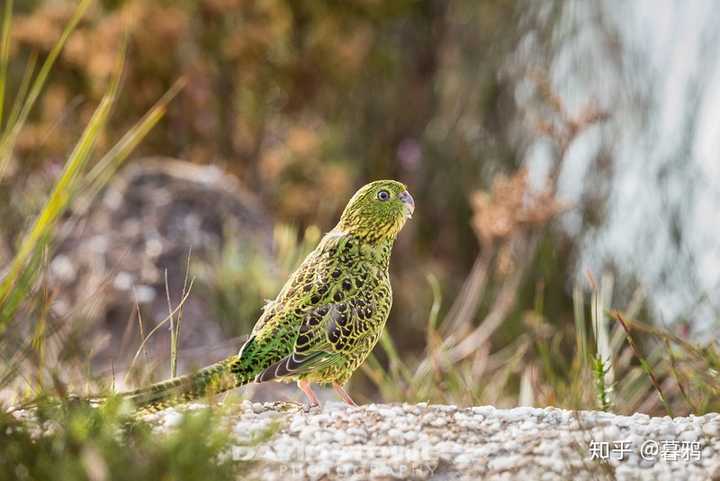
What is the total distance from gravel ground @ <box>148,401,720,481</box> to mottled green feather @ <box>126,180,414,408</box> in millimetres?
138

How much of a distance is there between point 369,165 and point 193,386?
7.11 meters

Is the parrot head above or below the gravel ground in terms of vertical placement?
above

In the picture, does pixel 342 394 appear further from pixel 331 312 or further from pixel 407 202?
pixel 407 202

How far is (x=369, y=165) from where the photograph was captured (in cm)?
983

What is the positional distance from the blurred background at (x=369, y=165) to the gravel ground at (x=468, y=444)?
1444 millimetres

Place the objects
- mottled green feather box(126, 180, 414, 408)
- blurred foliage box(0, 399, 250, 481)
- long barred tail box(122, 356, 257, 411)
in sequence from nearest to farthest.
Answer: blurred foliage box(0, 399, 250, 481)
long barred tail box(122, 356, 257, 411)
mottled green feather box(126, 180, 414, 408)

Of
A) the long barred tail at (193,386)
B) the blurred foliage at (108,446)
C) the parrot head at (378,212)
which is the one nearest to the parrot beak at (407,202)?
the parrot head at (378,212)

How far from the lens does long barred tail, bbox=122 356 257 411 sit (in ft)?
8.90

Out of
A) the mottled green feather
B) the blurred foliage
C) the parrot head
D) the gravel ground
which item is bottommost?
the gravel ground

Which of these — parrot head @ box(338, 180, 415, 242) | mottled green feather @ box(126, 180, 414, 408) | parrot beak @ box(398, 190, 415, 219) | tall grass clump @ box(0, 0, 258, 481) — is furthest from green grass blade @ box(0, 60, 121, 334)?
parrot beak @ box(398, 190, 415, 219)

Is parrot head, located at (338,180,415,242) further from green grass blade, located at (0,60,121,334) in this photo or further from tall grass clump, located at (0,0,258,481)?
green grass blade, located at (0,60,121,334)

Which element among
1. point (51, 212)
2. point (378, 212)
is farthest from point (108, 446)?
point (378, 212)

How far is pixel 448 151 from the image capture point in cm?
917

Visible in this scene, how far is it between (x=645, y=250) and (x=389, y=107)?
372 centimetres
